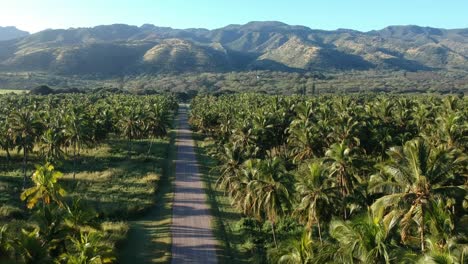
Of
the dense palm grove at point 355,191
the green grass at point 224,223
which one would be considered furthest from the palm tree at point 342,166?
the green grass at point 224,223

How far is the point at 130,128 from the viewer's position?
282 ft

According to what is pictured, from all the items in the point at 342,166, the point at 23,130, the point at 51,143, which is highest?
the point at 342,166

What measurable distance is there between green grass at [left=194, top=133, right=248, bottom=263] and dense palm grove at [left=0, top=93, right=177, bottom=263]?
11.7 meters

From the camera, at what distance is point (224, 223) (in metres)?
50.4

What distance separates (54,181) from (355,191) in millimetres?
26002

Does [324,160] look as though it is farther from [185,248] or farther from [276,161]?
[185,248]

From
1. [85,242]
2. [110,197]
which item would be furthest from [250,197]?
[110,197]

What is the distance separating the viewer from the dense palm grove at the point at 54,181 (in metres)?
27.0

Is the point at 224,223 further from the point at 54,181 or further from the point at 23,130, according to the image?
the point at 23,130

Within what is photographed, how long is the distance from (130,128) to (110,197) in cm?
2783

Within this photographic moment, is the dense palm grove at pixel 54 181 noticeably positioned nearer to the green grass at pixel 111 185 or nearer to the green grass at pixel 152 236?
the green grass at pixel 111 185

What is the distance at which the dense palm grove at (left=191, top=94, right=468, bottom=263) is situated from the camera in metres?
25.1

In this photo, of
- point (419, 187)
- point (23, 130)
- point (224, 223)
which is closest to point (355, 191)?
point (419, 187)

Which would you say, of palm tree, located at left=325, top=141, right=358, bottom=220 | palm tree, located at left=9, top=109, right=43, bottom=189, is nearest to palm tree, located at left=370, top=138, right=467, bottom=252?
palm tree, located at left=325, top=141, right=358, bottom=220
